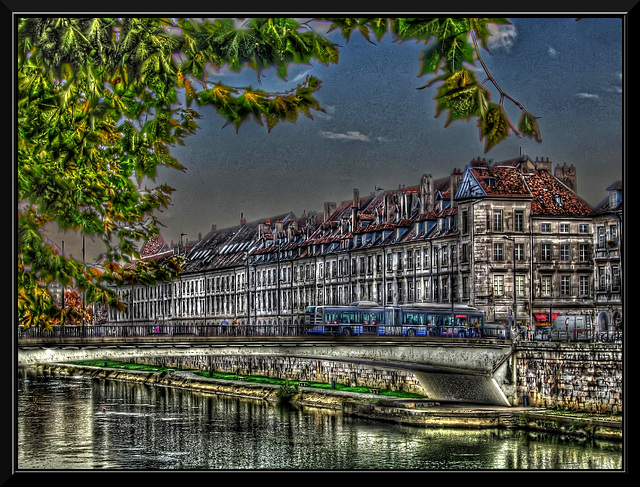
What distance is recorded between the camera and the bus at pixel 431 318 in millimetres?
44062

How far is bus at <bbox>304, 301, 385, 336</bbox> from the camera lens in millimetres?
47500

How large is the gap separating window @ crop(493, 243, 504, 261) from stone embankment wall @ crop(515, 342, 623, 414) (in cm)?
938

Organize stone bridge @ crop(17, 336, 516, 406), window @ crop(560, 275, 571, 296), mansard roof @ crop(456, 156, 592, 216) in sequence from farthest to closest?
mansard roof @ crop(456, 156, 592, 216) → window @ crop(560, 275, 571, 296) → stone bridge @ crop(17, 336, 516, 406)

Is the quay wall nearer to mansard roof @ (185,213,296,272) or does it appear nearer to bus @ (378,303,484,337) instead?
bus @ (378,303,484,337)

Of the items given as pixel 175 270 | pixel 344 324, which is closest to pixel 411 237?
pixel 344 324

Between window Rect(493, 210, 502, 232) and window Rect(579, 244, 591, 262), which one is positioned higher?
window Rect(493, 210, 502, 232)

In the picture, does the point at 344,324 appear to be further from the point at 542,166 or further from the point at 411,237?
the point at 542,166

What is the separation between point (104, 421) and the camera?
3856cm

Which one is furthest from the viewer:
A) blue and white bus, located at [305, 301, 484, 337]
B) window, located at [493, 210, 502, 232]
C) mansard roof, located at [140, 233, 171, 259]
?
mansard roof, located at [140, 233, 171, 259]

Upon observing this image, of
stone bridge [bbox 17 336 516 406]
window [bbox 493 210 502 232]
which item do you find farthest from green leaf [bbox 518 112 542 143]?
window [bbox 493 210 502 232]

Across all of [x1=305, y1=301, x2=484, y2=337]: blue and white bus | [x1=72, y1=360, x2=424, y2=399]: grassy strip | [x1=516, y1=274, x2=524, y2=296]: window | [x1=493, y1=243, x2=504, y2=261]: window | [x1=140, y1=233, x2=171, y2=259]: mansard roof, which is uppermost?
[x1=140, y1=233, x2=171, y2=259]: mansard roof

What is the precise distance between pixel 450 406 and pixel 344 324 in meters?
10.9

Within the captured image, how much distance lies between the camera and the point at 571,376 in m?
35.7

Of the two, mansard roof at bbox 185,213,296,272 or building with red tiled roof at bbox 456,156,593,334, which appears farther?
mansard roof at bbox 185,213,296,272
